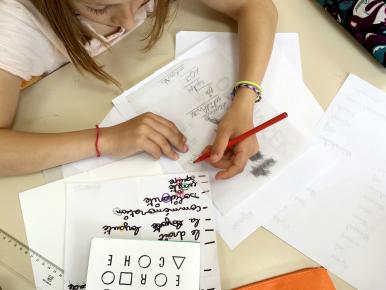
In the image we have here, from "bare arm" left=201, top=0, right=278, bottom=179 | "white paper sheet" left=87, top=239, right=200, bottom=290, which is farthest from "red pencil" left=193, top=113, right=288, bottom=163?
"white paper sheet" left=87, top=239, right=200, bottom=290

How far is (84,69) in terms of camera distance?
28.0 inches

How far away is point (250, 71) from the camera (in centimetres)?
70

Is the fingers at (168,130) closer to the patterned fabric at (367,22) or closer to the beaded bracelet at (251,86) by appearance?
the beaded bracelet at (251,86)

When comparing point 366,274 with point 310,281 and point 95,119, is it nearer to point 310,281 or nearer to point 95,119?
point 310,281

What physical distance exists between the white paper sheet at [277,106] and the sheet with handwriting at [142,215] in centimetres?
3

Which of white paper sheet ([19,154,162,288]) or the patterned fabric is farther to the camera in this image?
the patterned fabric

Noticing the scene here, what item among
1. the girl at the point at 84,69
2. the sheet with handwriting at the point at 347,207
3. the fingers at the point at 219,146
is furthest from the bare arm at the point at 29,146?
the sheet with handwriting at the point at 347,207

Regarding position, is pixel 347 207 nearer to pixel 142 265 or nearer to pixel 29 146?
pixel 142 265

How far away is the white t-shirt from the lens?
24.0 inches

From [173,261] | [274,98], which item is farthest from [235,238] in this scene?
[274,98]

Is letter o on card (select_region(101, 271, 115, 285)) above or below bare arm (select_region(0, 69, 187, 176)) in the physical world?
below

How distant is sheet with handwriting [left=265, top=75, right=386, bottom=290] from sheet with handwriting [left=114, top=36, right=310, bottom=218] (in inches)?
2.2

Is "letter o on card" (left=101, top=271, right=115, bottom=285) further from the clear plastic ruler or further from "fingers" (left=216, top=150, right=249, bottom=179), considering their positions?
"fingers" (left=216, top=150, right=249, bottom=179)

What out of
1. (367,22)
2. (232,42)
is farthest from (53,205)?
(367,22)
